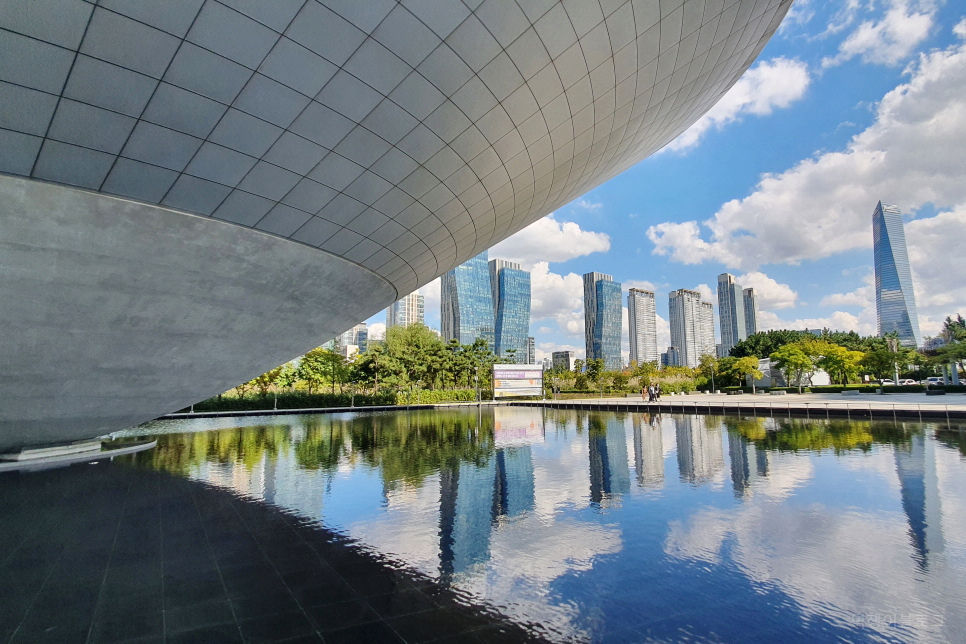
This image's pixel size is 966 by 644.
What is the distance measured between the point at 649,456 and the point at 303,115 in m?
11.8

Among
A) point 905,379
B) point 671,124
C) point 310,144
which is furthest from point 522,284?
point 310,144

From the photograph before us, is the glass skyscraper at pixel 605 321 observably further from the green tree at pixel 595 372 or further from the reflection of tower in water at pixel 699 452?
the reflection of tower in water at pixel 699 452

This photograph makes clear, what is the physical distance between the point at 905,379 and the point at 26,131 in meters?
96.4

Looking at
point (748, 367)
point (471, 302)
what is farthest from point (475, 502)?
point (471, 302)

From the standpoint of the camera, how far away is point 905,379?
72.3 m

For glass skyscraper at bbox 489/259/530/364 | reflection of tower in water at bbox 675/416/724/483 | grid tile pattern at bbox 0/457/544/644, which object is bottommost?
reflection of tower in water at bbox 675/416/724/483

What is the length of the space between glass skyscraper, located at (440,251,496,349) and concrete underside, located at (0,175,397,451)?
118 m

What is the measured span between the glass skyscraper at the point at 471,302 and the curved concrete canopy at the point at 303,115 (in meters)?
119

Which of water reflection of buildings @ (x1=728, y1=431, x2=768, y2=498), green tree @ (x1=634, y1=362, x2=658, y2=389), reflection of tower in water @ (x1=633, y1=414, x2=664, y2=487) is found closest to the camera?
water reflection of buildings @ (x1=728, y1=431, x2=768, y2=498)

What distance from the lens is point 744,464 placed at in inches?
460

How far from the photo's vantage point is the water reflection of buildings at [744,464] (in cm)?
947

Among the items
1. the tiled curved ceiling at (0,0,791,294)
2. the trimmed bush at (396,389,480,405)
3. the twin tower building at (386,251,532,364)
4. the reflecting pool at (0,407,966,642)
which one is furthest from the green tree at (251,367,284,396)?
the twin tower building at (386,251,532,364)

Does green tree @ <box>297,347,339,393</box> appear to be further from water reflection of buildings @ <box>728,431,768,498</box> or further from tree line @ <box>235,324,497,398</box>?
water reflection of buildings @ <box>728,431,768,498</box>

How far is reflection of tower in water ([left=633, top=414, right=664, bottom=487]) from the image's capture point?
10164mm
